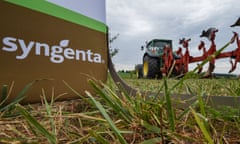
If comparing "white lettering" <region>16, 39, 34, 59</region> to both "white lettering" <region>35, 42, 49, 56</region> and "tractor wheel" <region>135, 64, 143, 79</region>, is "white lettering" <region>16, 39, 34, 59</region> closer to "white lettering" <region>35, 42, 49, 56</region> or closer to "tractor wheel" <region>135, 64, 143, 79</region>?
"white lettering" <region>35, 42, 49, 56</region>

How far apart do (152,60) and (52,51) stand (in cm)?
465

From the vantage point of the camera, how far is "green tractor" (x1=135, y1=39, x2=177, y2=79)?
523cm

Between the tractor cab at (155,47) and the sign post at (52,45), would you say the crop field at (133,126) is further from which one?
the tractor cab at (155,47)

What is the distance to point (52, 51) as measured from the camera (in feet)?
2.48

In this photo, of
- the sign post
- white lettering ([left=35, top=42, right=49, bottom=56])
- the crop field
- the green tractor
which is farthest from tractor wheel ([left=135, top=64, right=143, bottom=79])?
the crop field

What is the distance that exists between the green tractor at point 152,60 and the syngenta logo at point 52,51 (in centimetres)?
421

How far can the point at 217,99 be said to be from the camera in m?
0.61

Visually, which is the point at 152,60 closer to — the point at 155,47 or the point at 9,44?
the point at 155,47

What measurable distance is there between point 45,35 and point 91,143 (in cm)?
48

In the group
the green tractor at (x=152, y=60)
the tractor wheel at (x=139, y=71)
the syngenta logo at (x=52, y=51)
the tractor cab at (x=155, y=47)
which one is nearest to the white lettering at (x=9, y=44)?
the syngenta logo at (x=52, y=51)

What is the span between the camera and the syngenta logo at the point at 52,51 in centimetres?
64

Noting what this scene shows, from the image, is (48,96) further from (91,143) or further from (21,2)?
(91,143)

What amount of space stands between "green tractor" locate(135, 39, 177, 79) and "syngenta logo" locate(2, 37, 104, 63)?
421 cm

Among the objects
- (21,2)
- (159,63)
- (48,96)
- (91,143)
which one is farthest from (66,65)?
(159,63)
